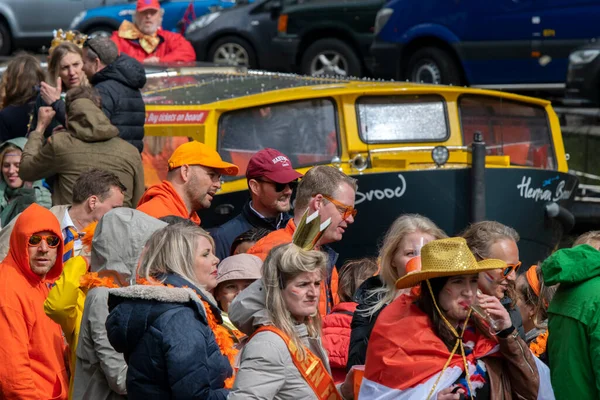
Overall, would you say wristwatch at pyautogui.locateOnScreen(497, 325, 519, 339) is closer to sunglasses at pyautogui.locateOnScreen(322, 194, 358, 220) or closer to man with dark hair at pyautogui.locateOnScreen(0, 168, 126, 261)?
sunglasses at pyautogui.locateOnScreen(322, 194, 358, 220)

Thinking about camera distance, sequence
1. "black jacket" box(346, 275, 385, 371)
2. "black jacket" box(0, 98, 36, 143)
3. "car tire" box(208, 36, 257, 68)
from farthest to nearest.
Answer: "car tire" box(208, 36, 257, 68) < "black jacket" box(0, 98, 36, 143) < "black jacket" box(346, 275, 385, 371)

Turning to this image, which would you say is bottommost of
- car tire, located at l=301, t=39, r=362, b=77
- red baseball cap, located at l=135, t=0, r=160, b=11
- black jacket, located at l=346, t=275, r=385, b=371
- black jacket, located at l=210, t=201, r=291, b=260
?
car tire, located at l=301, t=39, r=362, b=77

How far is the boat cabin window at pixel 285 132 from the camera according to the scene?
964 cm

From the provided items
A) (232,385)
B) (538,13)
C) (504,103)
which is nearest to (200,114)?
(504,103)

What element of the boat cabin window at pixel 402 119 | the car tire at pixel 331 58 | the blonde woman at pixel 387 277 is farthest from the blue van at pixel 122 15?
the blonde woman at pixel 387 277

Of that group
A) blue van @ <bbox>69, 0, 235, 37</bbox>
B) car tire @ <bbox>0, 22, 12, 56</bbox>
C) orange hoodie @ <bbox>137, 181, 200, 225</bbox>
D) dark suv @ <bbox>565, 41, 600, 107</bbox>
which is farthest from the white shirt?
car tire @ <bbox>0, 22, 12, 56</bbox>

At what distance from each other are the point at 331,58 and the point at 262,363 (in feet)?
46.3

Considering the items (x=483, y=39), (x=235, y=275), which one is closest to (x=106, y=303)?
(x=235, y=275)

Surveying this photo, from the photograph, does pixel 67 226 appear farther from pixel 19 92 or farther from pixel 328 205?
pixel 19 92

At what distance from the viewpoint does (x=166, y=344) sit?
497cm

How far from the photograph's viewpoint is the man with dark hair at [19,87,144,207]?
27.4ft

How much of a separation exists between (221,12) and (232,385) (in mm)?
14524

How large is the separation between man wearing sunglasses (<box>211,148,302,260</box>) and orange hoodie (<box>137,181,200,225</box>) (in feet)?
0.94

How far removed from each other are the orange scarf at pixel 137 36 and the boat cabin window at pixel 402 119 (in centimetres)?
355
